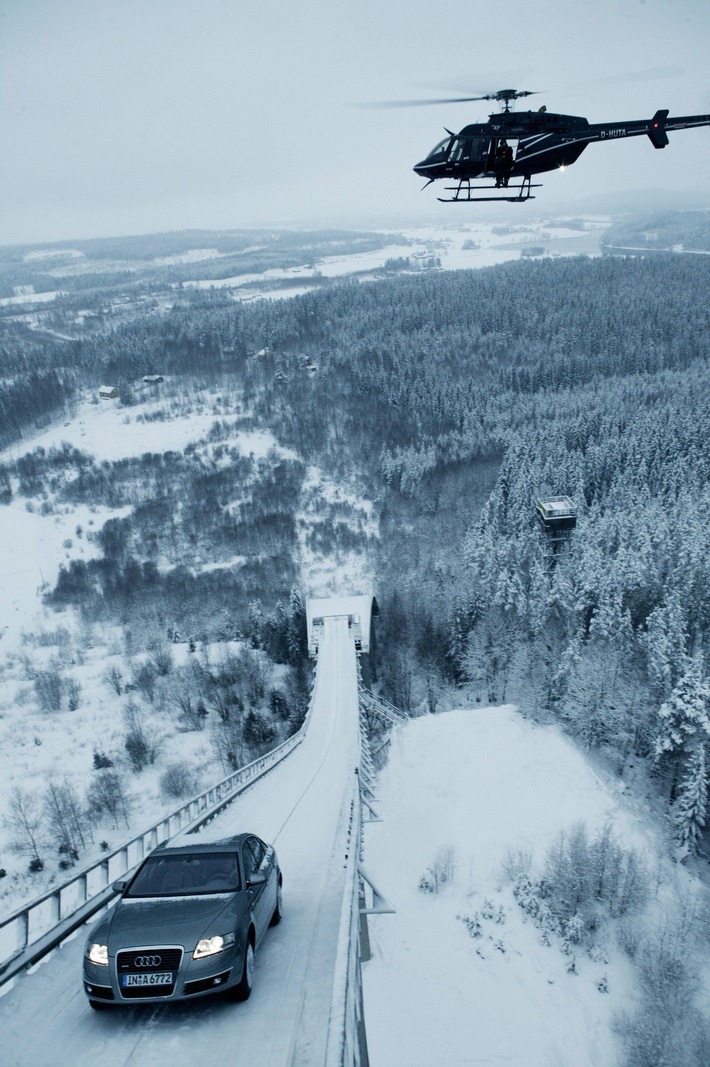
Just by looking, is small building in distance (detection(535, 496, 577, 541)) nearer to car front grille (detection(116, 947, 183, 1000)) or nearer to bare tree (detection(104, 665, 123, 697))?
bare tree (detection(104, 665, 123, 697))

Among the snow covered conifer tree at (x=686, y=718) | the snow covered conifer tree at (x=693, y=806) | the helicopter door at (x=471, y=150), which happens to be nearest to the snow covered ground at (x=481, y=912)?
the snow covered conifer tree at (x=693, y=806)

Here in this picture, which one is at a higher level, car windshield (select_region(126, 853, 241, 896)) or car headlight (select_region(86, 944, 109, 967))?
car headlight (select_region(86, 944, 109, 967))

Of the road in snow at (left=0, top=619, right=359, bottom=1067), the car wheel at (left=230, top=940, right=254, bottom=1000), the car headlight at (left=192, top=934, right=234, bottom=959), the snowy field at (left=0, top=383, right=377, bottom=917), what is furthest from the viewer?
the snowy field at (left=0, top=383, right=377, bottom=917)

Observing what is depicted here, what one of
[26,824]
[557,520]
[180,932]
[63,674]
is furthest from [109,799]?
[557,520]

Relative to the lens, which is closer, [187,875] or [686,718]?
[187,875]

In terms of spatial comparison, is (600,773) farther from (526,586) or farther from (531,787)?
(526,586)

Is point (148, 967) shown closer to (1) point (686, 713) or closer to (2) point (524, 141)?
(2) point (524, 141)

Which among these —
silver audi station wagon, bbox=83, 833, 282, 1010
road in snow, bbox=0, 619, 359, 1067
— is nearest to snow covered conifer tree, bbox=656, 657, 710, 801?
road in snow, bbox=0, 619, 359, 1067
